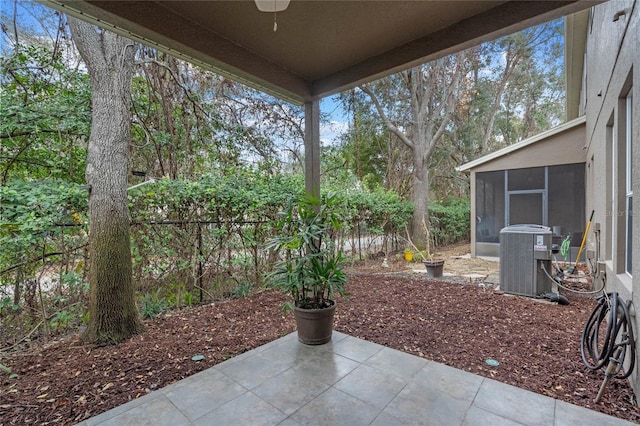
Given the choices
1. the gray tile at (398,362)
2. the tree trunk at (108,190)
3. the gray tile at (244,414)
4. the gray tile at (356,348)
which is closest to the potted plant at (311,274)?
the gray tile at (356,348)

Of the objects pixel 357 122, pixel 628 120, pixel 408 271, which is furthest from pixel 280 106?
pixel 628 120

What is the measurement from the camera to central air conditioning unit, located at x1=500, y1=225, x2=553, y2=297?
13.9 ft

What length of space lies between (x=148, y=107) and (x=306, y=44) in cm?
396

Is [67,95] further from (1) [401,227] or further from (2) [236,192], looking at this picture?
(1) [401,227]

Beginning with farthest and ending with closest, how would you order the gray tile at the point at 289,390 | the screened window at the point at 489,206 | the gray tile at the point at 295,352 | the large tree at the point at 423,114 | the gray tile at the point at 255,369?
the large tree at the point at 423,114
the screened window at the point at 489,206
the gray tile at the point at 295,352
the gray tile at the point at 255,369
the gray tile at the point at 289,390

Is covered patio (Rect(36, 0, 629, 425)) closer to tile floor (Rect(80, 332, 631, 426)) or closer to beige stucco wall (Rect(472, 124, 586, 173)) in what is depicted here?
tile floor (Rect(80, 332, 631, 426))

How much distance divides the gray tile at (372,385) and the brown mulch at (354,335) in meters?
0.59

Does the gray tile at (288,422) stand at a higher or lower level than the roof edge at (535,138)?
lower

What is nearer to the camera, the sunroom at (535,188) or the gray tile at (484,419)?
the gray tile at (484,419)

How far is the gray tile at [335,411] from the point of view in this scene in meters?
1.82

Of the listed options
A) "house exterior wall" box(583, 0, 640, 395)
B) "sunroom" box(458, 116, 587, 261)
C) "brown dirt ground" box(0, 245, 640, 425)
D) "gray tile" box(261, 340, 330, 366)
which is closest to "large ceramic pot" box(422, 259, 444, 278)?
"brown dirt ground" box(0, 245, 640, 425)

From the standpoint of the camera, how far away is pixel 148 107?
206 inches

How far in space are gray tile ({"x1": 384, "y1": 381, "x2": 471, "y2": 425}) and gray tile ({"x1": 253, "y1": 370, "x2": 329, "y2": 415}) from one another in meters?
0.54

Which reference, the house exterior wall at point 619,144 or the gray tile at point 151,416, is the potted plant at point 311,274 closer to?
the gray tile at point 151,416
